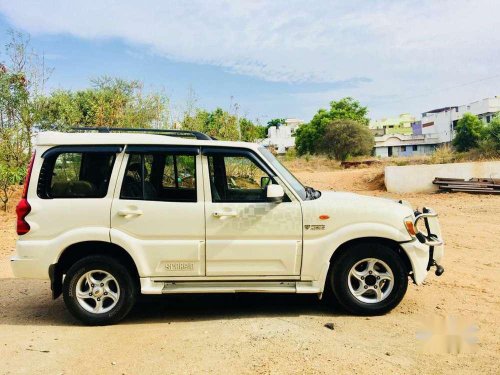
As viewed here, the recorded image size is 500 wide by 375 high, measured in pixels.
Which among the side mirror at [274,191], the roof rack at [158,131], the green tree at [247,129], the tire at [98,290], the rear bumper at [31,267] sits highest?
the green tree at [247,129]

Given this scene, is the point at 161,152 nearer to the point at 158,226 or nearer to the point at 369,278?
the point at 158,226

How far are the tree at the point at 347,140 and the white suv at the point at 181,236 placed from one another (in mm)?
41602

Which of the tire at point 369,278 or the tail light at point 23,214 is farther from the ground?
the tail light at point 23,214

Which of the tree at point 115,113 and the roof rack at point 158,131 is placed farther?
the tree at point 115,113

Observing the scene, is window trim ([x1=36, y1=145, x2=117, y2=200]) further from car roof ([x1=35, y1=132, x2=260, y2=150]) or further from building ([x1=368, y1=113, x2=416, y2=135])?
building ([x1=368, y1=113, x2=416, y2=135])

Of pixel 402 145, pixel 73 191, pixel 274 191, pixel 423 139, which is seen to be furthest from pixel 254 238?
pixel 423 139

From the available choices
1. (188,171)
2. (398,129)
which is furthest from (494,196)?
(398,129)

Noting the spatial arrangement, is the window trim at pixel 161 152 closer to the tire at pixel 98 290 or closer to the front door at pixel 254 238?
the front door at pixel 254 238

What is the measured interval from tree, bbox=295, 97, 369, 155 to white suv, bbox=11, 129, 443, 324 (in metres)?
51.8

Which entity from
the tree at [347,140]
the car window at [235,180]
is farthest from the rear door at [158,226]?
the tree at [347,140]

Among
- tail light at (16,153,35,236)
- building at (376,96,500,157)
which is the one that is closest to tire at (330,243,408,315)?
tail light at (16,153,35,236)

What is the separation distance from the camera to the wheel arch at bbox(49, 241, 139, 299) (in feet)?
16.5

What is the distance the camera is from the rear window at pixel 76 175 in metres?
4.98

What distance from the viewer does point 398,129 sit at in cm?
9456
